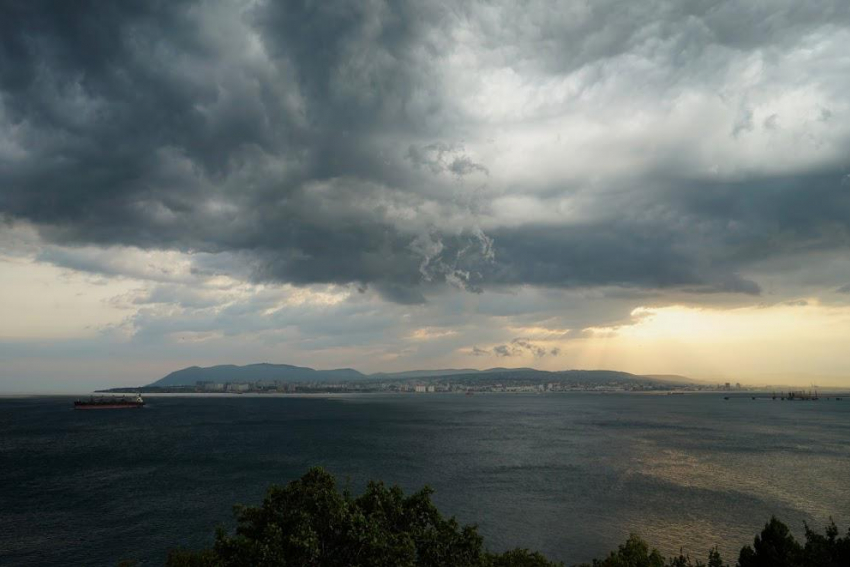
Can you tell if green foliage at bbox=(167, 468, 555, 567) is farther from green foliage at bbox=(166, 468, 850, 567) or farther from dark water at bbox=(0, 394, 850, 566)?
dark water at bbox=(0, 394, 850, 566)

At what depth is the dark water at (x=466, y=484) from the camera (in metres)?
70.4

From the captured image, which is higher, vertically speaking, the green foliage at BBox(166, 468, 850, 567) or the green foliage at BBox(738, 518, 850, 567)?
the green foliage at BBox(166, 468, 850, 567)

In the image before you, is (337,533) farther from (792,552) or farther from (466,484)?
(466,484)

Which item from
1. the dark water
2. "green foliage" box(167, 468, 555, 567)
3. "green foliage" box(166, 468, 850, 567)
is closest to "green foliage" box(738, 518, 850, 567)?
"green foliage" box(167, 468, 555, 567)

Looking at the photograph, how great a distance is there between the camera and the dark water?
70.4 meters

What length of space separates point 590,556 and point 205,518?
52.9m

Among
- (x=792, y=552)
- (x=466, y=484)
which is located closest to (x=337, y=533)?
(x=792, y=552)

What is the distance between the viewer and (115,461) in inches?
4993

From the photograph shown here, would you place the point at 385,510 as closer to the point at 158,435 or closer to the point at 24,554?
the point at 24,554

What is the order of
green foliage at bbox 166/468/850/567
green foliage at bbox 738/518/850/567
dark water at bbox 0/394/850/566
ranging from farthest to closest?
dark water at bbox 0/394/850/566 < green foliage at bbox 738/518/850/567 < green foliage at bbox 166/468/850/567

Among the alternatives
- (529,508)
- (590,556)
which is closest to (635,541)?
(590,556)

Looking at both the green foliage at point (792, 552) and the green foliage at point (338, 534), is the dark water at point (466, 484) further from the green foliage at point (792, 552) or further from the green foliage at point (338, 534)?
the green foliage at point (338, 534)

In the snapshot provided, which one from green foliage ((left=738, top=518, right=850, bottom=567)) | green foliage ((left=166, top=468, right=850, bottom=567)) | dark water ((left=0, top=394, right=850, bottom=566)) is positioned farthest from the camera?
dark water ((left=0, top=394, right=850, bottom=566))

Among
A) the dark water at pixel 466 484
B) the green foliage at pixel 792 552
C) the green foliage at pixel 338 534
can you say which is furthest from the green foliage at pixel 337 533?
the dark water at pixel 466 484
